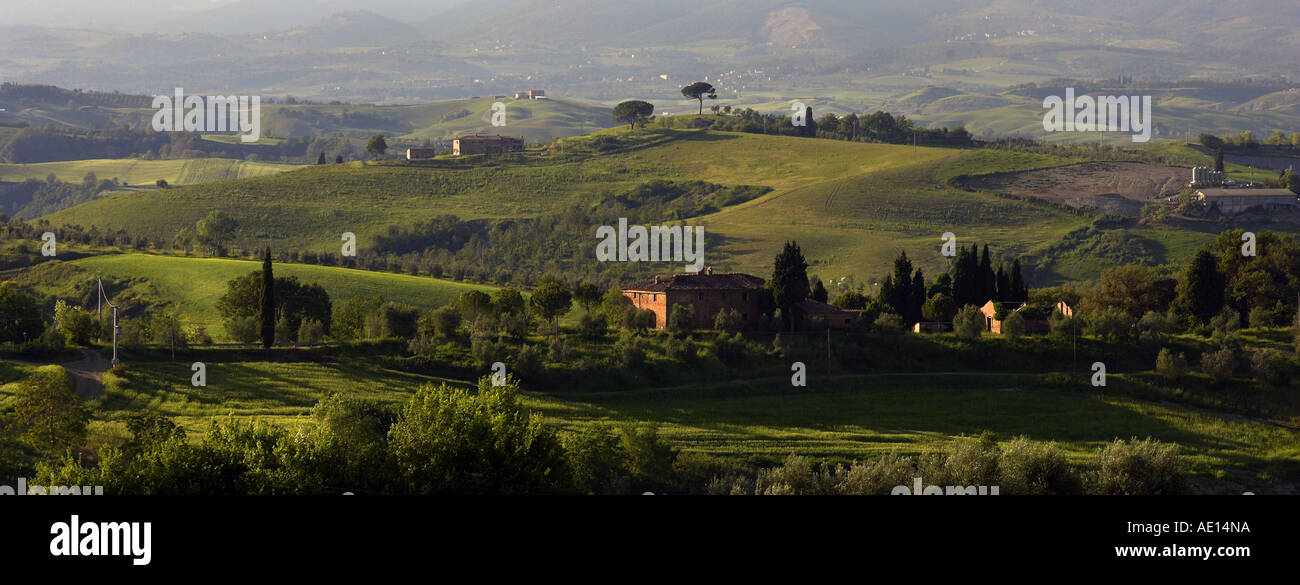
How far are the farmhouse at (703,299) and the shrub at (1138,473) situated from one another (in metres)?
33.1

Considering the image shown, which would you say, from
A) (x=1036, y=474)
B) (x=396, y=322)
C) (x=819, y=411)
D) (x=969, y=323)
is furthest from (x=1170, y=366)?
(x=396, y=322)

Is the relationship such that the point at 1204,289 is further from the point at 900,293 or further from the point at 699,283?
the point at 699,283

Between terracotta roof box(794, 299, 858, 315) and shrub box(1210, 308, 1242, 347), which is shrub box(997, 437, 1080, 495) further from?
terracotta roof box(794, 299, 858, 315)

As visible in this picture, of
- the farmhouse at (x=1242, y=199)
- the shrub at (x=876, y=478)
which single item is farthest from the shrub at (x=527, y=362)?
the farmhouse at (x=1242, y=199)

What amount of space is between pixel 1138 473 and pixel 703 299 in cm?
3673

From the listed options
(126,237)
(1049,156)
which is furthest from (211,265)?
(1049,156)

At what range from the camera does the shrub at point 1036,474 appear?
40.4 metres

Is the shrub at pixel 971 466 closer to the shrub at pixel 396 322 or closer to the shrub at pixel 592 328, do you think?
the shrub at pixel 592 328

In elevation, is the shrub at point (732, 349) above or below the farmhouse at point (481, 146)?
below

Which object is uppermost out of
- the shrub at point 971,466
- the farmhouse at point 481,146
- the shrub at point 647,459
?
the farmhouse at point 481,146

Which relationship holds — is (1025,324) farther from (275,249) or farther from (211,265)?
(275,249)

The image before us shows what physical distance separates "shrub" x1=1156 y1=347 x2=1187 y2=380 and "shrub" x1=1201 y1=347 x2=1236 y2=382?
1.06 m

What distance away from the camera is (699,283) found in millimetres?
77812

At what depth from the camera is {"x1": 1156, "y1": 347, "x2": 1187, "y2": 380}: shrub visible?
2680 inches
